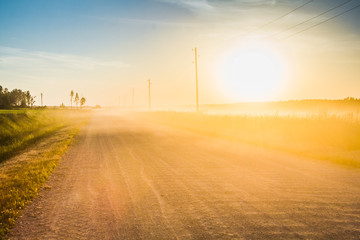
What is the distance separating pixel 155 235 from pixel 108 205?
5.03ft

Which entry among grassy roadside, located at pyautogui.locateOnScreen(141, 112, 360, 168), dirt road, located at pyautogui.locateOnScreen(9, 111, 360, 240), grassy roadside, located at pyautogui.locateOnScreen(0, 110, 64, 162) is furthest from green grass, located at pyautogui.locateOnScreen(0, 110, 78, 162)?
grassy roadside, located at pyautogui.locateOnScreen(141, 112, 360, 168)

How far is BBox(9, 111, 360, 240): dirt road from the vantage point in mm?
3447

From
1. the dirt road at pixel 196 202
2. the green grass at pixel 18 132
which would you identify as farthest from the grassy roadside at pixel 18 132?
the dirt road at pixel 196 202

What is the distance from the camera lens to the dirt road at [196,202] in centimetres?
345

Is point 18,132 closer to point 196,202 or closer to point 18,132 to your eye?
point 18,132

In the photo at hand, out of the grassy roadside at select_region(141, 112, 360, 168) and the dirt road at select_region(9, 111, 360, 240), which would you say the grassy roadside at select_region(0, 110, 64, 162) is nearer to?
the dirt road at select_region(9, 111, 360, 240)

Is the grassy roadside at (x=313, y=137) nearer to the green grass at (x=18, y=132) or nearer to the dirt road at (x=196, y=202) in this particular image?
the dirt road at (x=196, y=202)

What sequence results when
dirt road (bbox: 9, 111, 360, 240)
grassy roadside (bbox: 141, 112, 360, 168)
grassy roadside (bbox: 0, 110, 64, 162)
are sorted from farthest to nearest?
grassy roadside (bbox: 0, 110, 64, 162), grassy roadside (bbox: 141, 112, 360, 168), dirt road (bbox: 9, 111, 360, 240)

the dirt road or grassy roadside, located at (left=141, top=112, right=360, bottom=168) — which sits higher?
grassy roadside, located at (left=141, top=112, right=360, bottom=168)

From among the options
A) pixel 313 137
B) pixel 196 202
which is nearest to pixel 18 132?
pixel 196 202

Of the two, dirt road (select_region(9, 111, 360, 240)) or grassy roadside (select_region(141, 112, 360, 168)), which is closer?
dirt road (select_region(9, 111, 360, 240))

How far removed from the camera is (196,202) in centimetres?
453

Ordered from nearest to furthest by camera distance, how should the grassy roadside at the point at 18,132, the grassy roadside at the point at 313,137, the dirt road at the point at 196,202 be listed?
the dirt road at the point at 196,202 → the grassy roadside at the point at 313,137 → the grassy roadside at the point at 18,132

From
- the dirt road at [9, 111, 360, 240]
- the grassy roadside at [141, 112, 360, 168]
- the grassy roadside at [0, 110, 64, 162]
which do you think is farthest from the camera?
the grassy roadside at [0, 110, 64, 162]
